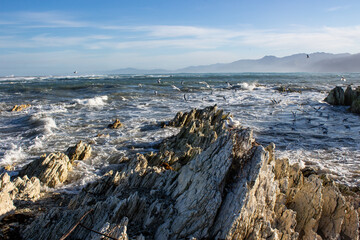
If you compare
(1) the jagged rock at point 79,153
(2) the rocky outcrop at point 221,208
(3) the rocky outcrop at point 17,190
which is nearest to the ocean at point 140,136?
(1) the jagged rock at point 79,153

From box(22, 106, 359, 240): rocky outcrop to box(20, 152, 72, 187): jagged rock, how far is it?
292 cm

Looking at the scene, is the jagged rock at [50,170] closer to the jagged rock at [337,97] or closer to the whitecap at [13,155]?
the whitecap at [13,155]

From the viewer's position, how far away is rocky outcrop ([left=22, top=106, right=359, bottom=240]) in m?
4.58

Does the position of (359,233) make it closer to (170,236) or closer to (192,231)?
(192,231)

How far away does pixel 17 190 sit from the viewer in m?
7.32

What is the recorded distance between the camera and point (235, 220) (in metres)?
4.44

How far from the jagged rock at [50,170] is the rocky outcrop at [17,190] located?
2.76 feet

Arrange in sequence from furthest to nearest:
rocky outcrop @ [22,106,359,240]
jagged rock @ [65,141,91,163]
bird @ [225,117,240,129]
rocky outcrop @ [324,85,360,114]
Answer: rocky outcrop @ [324,85,360,114], bird @ [225,117,240,129], jagged rock @ [65,141,91,163], rocky outcrop @ [22,106,359,240]

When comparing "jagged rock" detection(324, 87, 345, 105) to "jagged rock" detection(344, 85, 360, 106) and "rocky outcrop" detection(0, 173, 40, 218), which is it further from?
"rocky outcrop" detection(0, 173, 40, 218)

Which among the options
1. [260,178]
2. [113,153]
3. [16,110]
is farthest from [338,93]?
[16,110]

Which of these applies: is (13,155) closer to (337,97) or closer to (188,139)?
(188,139)

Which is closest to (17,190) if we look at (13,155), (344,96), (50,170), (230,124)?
(50,170)

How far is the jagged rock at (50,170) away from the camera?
882cm

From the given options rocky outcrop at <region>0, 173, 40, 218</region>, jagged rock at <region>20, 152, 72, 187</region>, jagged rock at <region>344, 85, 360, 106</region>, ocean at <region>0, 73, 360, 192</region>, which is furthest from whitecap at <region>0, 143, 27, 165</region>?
jagged rock at <region>344, 85, 360, 106</region>
